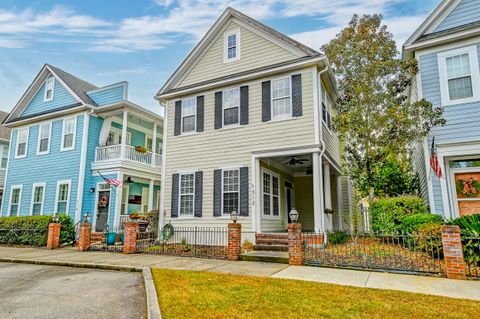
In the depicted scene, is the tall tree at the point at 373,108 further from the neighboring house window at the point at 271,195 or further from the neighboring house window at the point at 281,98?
the neighboring house window at the point at 271,195

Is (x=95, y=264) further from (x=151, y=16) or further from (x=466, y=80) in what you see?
(x=466, y=80)

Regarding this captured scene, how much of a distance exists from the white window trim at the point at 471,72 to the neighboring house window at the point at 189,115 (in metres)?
9.62

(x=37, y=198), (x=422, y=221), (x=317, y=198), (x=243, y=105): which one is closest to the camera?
(x=422, y=221)

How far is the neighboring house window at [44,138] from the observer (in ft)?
58.2

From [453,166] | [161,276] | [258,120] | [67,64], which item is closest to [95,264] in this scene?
[161,276]

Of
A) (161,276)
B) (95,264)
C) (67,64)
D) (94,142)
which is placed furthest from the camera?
(67,64)

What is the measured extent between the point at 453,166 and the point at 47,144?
66.4 feet

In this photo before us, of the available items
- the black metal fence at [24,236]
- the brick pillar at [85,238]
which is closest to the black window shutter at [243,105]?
the brick pillar at [85,238]

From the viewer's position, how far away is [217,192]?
12.2 meters

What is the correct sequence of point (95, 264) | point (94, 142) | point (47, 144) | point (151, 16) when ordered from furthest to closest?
point (47, 144) < point (94, 142) < point (151, 16) < point (95, 264)

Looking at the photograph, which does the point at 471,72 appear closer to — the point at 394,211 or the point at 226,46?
the point at 394,211

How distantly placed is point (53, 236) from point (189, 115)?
8.05m

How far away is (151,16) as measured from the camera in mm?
13570

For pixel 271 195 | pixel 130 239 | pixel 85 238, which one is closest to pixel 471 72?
pixel 271 195
